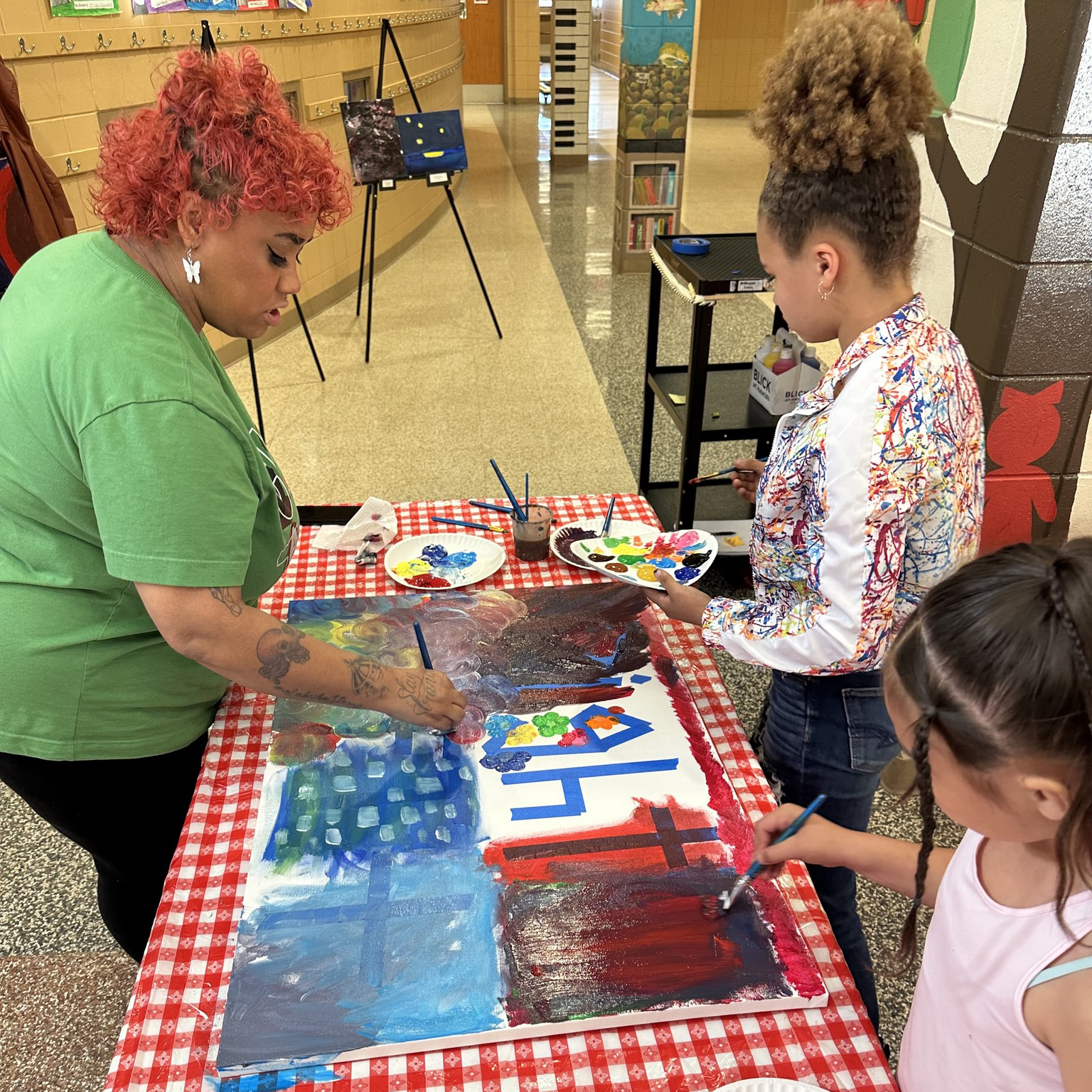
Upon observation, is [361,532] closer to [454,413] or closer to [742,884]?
[742,884]

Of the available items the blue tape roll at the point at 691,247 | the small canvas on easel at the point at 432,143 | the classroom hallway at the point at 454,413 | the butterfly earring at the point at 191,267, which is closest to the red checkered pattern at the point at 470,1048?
the butterfly earring at the point at 191,267

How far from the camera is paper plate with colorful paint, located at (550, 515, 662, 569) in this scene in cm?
171

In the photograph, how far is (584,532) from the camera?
1766 millimetres

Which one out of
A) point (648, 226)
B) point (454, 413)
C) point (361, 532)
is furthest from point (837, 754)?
point (648, 226)

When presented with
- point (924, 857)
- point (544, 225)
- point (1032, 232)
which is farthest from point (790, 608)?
point (544, 225)

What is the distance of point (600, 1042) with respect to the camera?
90cm

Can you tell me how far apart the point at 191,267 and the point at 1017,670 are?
986mm

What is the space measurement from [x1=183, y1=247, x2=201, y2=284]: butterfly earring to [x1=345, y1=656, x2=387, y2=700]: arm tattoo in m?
0.51

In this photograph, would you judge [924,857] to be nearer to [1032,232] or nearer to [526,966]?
[526,966]

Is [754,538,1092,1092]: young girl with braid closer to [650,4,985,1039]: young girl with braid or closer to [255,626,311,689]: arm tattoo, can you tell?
[650,4,985,1039]: young girl with braid

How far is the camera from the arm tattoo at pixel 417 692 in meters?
1.22

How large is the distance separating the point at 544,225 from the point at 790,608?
6950 millimetres

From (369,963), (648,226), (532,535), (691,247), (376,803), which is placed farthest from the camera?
(648,226)

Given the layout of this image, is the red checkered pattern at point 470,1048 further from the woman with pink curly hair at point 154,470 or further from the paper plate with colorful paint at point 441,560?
the paper plate with colorful paint at point 441,560
